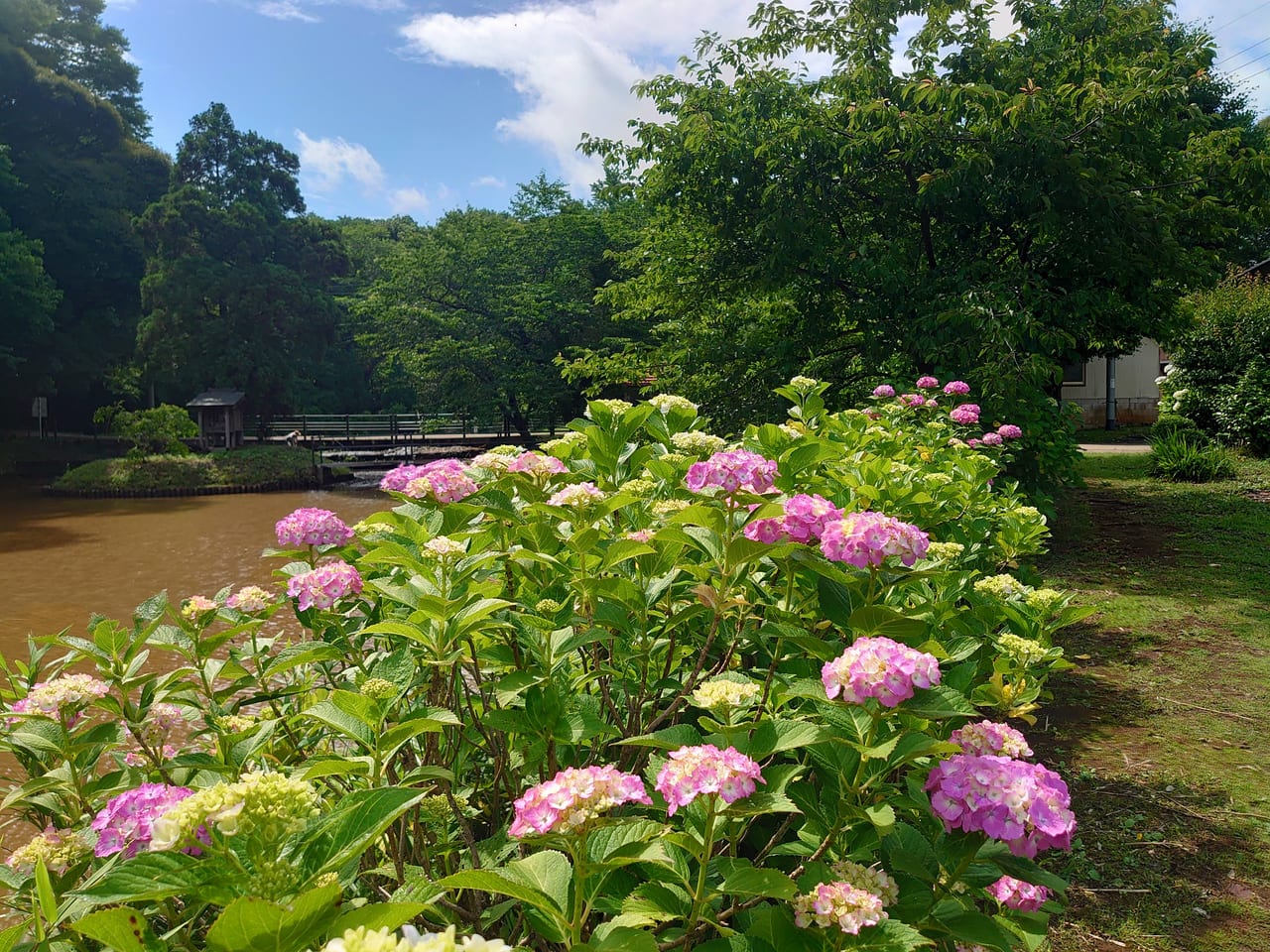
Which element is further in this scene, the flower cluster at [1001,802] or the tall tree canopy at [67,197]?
the tall tree canopy at [67,197]

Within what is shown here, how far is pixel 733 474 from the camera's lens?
1.41 metres

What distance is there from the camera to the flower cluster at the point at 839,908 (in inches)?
35.8

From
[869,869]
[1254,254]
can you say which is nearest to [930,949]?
[869,869]

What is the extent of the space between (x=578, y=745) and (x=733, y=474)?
1.89 feet

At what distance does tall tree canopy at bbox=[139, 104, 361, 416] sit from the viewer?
23594 mm

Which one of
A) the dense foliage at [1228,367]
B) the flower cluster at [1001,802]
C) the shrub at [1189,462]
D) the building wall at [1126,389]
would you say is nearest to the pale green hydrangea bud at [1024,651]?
the flower cluster at [1001,802]

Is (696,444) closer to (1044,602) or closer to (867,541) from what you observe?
(867,541)

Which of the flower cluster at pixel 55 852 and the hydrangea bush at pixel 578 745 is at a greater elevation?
the hydrangea bush at pixel 578 745

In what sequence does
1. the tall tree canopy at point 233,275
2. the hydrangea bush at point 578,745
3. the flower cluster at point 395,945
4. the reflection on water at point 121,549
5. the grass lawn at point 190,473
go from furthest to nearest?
the tall tree canopy at point 233,275, the grass lawn at point 190,473, the reflection on water at point 121,549, the hydrangea bush at point 578,745, the flower cluster at point 395,945

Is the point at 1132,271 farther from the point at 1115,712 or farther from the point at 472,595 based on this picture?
the point at 472,595

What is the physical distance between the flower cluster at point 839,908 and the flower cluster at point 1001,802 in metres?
0.18

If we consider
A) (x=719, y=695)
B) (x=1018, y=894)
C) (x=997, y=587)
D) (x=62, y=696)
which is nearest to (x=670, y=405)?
(x=997, y=587)

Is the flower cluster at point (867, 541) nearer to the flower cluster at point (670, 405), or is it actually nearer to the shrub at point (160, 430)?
the flower cluster at point (670, 405)

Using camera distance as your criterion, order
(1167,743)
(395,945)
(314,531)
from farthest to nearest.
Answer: (1167,743) < (314,531) < (395,945)
